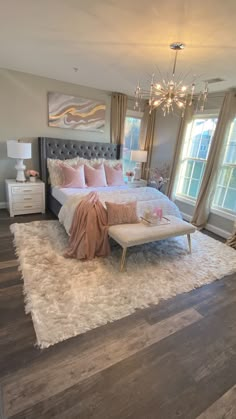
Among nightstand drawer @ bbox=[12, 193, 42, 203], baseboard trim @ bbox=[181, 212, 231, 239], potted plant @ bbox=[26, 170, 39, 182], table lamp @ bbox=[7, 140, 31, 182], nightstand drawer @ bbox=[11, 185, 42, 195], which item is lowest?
baseboard trim @ bbox=[181, 212, 231, 239]

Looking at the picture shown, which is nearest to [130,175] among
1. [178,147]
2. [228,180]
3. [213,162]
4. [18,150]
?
[178,147]

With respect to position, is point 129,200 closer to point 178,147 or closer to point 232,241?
point 232,241

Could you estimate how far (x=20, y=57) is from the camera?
3.00 meters

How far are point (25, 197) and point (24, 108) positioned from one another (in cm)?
164

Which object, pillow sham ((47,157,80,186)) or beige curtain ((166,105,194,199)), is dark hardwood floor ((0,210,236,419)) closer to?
pillow sham ((47,157,80,186))

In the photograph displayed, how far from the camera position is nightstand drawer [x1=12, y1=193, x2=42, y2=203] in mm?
3828

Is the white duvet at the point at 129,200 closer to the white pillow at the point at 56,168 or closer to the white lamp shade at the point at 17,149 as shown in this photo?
the white pillow at the point at 56,168

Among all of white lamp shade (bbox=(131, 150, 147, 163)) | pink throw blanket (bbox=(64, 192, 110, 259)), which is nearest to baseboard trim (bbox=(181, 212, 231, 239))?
white lamp shade (bbox=(131, 150, 147, 163))

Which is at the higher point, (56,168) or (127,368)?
(56,168)

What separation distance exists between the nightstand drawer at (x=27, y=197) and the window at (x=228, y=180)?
3.37 metres

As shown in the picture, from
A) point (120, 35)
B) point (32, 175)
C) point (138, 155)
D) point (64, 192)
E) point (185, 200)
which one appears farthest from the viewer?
point (138, 155)

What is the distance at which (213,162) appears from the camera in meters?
3.88

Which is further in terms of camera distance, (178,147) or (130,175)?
(130,175)

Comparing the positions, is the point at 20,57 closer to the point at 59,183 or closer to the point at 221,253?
the point at 59,183
